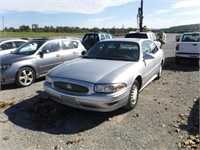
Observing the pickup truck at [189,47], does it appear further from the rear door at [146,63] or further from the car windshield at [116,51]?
the car windshield at [116,51]

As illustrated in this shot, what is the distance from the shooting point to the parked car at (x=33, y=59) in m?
6.50

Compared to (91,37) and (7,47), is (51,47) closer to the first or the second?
(7,47)

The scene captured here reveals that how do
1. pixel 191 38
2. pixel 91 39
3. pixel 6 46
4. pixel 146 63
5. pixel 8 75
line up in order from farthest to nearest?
pixel 91 39 < pixel 191 38 < pixel 6 46 < pixel 8 75 < pixel 146 63

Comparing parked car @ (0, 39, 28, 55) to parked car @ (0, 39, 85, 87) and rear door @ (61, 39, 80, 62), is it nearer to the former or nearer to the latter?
parked car @ (0, 39, 85, 87)

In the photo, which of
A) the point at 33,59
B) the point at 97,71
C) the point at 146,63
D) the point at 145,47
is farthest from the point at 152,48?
the point at 33,59

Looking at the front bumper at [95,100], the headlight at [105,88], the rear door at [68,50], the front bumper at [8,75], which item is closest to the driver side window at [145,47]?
the front bumper at [95,100]

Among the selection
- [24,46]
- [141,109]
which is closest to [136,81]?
[141,109]

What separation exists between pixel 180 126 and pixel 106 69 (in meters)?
1.79

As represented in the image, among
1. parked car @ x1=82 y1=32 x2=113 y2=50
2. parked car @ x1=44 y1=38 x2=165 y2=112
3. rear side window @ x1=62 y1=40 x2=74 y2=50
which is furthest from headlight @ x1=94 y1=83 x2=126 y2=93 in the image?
parked car @ x1=82 y1=32 x2=113 y2=50

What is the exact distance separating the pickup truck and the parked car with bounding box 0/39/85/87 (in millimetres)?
5049

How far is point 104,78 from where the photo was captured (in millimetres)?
4184

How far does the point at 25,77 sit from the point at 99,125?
360 centimetres

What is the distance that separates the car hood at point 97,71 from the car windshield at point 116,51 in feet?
0.93

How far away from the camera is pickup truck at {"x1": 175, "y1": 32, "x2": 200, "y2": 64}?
10.0 m
